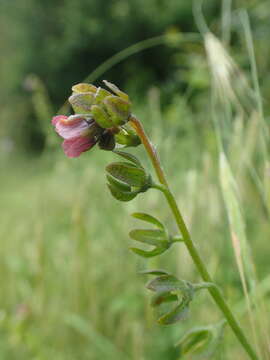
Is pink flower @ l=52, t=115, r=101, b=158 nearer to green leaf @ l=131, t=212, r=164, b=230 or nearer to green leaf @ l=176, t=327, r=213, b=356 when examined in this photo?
green leaf @ l=131, t=212, r=164, b=230

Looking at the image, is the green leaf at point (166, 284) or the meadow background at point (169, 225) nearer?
the green leaf at point (166, 284)

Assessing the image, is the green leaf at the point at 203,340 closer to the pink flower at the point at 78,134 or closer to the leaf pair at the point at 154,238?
the leaf pair at the point at 154,238

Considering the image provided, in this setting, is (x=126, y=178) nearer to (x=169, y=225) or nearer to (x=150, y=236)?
(x=150, y=236)

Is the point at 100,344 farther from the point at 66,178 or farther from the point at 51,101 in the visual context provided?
the point at 51,101

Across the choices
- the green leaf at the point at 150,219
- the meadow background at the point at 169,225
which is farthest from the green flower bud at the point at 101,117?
the meadow background at the point at 169,225

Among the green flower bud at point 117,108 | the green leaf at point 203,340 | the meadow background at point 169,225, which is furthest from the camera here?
the meadow background at point 169,225

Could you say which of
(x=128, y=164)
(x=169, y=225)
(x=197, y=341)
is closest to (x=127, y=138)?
(x=128, y=164)
